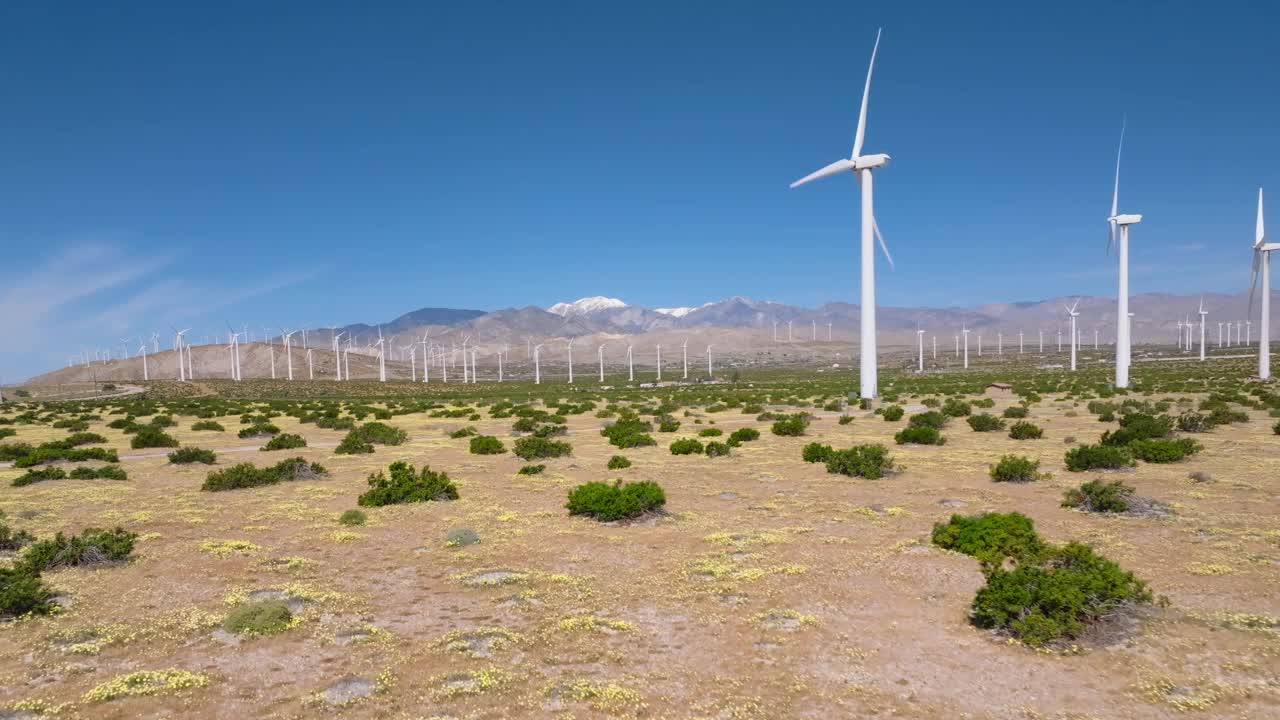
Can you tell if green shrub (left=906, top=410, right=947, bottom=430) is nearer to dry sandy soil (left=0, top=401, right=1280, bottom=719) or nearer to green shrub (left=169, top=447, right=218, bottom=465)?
dry sandy soil (left=0, top=401, right=1280, bottom=719)

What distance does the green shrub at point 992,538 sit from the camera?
12047mm

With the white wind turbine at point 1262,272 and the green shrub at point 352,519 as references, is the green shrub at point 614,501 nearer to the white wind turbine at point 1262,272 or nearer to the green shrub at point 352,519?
the green shrub at point 352,519

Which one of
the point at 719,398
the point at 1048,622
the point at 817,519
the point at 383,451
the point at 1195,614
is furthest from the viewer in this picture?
the point at 719,398

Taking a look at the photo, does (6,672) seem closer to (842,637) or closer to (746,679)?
(746,679)

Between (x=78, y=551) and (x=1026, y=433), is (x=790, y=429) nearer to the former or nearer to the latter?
(x=1026, y=433)

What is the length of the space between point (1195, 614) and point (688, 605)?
6707 millimetres

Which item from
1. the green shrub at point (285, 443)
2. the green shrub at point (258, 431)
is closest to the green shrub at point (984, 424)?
the green shrub at point (285, 443)

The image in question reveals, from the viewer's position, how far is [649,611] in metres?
10.4

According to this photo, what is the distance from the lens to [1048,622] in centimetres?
877

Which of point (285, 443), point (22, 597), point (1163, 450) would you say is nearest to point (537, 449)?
point (285, 443)

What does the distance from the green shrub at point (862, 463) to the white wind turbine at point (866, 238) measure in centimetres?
2562

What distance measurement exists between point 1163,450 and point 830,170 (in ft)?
115

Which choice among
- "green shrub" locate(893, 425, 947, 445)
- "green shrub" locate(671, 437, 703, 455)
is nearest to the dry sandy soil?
"green shrub" locate(671, 437, 703, 455)

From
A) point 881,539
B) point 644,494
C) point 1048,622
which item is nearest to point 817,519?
point 881,539
